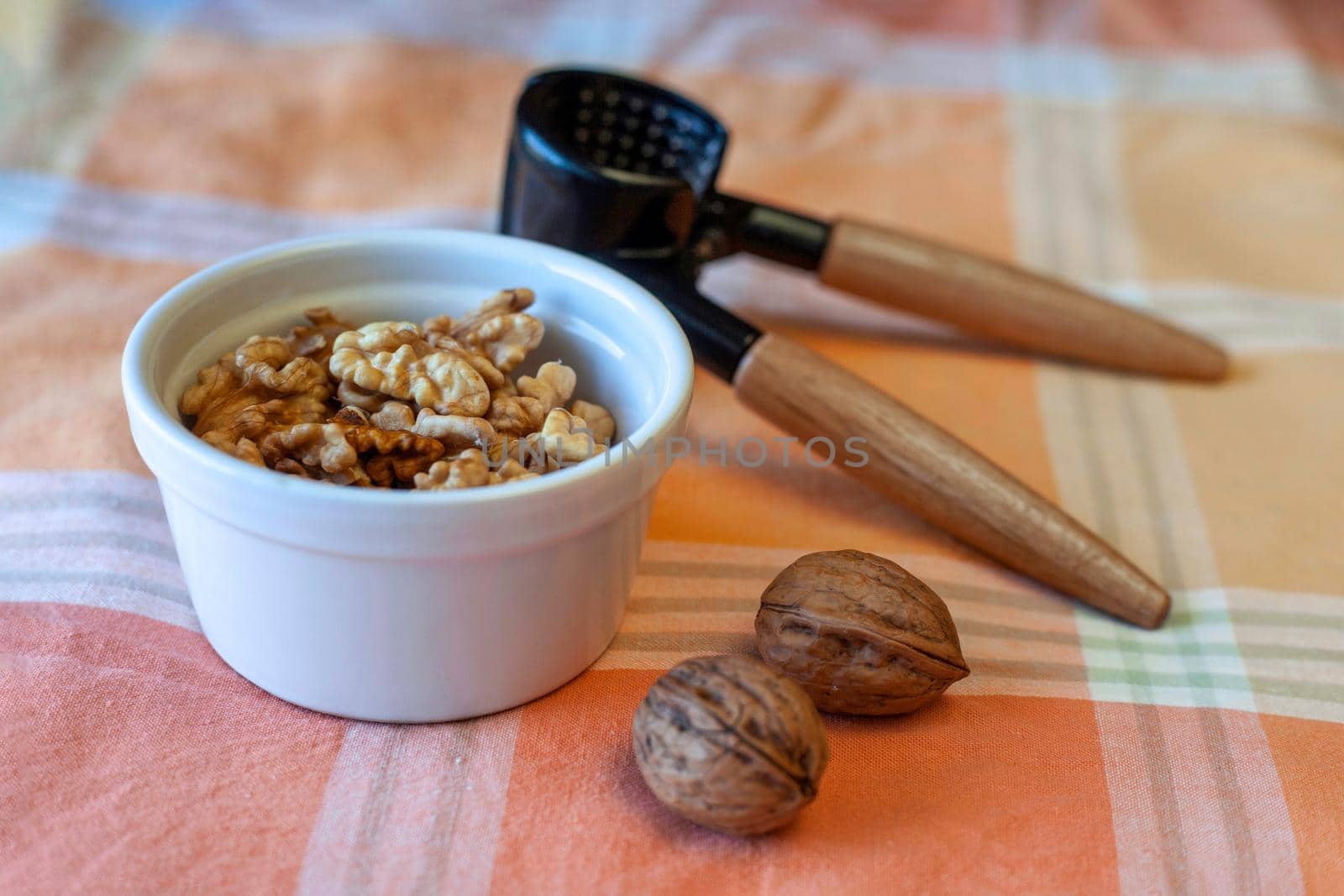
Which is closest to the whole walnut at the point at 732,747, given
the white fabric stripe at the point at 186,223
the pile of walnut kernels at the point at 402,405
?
the pile of walnut kernels at the point at 402,405

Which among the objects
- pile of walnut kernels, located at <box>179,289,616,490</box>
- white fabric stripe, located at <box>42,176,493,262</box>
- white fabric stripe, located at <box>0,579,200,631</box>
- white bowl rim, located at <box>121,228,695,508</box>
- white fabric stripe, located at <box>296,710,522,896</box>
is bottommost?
white fabric stripe, located at <box>42,176,493,262</box>

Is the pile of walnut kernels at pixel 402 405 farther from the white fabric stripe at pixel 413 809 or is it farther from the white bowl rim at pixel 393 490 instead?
the white fabric stripe at pixel 413 809

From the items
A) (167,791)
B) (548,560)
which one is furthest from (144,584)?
(548,560)

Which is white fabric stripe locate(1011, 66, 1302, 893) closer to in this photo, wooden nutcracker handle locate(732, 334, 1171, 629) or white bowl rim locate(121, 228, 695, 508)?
wooden nutcracker handle locate(732, 334, 1171, 629)

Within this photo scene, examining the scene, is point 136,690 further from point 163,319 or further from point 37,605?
point 163,319

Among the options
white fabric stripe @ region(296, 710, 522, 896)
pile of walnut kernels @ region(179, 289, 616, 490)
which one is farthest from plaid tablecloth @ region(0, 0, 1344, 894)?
pile of walnut kernels @ region(179, 289, 616, 490)

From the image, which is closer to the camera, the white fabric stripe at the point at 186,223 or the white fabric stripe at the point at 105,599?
the white fabric stripe at the point at 105,599

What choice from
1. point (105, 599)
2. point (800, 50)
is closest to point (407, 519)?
point (105, 599)
